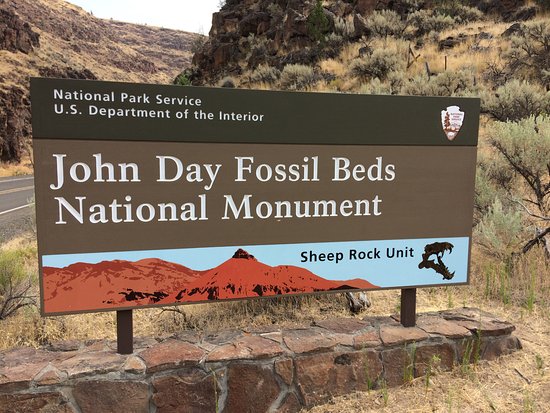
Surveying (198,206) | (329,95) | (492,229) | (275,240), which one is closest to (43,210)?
(198,206)

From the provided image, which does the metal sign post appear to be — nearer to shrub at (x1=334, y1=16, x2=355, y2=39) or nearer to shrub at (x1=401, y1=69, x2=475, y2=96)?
shrub at (x1=401, y1=69, x2=475, y2=96)

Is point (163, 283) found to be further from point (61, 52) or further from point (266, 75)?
point (61, 52)

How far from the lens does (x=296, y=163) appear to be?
3.16 metres

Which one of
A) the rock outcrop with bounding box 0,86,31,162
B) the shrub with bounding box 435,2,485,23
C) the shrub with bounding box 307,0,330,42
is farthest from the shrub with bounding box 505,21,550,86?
the rock outcrop with bounding box 0,86,31,162

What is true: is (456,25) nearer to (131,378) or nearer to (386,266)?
(386,266)

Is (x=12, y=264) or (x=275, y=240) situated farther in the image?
(x=12, y=264)

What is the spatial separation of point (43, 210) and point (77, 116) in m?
0.59

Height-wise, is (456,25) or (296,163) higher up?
(456,25)

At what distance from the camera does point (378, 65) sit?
17.8 m

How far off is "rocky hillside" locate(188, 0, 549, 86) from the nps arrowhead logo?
1788cm

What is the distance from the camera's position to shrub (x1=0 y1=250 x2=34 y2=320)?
435 centimetres

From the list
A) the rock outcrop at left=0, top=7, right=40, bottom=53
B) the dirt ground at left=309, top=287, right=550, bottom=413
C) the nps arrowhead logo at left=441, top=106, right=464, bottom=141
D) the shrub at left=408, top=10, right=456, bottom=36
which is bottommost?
the dirt ground at left=309, top=287, right=550, bottom=413

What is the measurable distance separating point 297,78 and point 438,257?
59.3 feet

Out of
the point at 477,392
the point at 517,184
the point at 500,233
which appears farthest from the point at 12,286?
the point at 517,184
